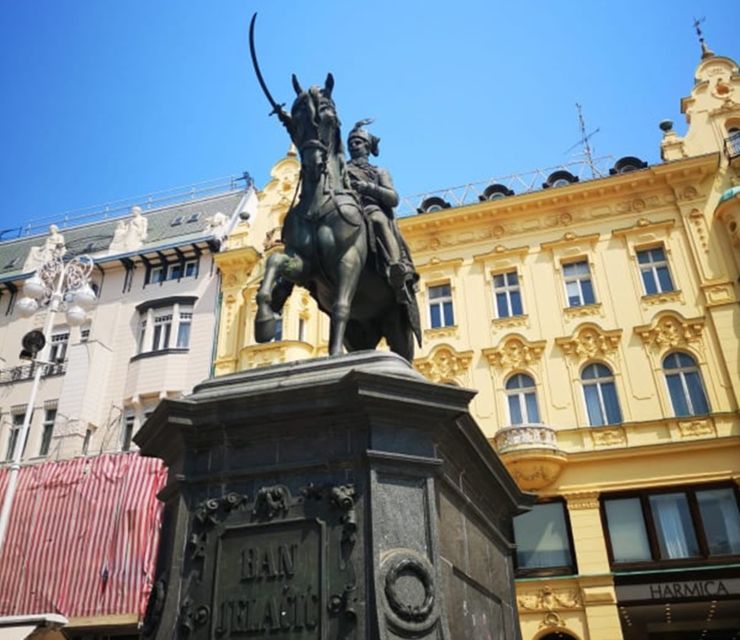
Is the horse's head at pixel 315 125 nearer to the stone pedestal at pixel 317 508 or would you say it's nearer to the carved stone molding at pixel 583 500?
the stone pedestal at pixel 317 508

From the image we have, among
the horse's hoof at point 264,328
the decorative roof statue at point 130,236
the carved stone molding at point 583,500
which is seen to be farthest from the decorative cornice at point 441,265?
the horse's hoof at point 264,328

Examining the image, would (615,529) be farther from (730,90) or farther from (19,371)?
(19,371)

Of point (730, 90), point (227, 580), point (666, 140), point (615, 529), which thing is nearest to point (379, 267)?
point (227, 580)

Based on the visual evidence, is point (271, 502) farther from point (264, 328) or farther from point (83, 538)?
point (83, 538)

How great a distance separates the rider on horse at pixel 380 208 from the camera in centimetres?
601

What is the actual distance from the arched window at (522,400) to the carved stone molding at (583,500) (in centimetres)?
257

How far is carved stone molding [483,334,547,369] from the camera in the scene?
860 inches

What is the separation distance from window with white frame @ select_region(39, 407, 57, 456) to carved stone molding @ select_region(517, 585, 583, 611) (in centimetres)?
1739

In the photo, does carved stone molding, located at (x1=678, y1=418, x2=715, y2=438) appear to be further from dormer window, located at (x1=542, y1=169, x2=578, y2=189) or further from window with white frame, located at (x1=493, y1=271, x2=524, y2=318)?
dormer window, located at (x1=542, y1=169, x2=578, y2=189)

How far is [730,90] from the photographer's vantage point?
24.6 metres

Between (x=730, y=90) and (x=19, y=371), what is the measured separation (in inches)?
1160

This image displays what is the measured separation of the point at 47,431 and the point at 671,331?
22370 mm

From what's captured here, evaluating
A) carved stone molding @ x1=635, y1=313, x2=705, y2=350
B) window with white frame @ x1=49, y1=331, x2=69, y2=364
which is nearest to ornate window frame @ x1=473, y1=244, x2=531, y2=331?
carved stone molding @ x1=635, y1=313, x2=705, y2=350

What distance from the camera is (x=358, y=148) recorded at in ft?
22.1
